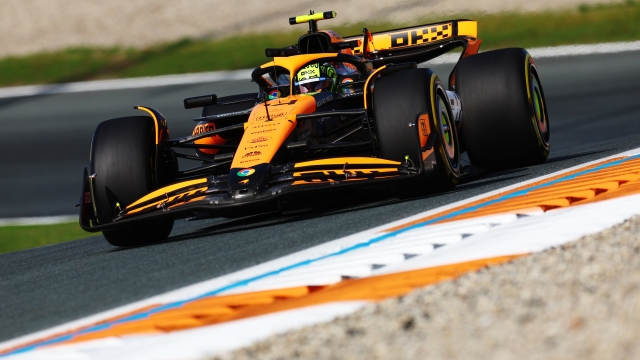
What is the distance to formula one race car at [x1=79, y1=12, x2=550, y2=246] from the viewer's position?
22.0 ft

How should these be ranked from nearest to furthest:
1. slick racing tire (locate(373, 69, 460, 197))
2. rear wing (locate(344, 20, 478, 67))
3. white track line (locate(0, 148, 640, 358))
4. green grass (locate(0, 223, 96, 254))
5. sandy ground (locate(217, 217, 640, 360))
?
sandy ground (locate(217, 217, 640, 360)), white track line (locate(0, 148, 640, 358)), slick racing tire (locate(373, 69, 460, 197)), rear wing (locate(344, 20, 478, 67)), green grass (locate(0, 223, 96, 254))

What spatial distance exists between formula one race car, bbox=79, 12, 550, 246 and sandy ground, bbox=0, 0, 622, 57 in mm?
11590

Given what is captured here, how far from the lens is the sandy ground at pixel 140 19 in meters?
21.0

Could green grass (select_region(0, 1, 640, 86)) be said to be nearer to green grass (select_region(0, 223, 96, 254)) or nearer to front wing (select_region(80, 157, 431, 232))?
green grass (select_region(0, 223, 96, 254))

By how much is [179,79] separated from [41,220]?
22.5 feet

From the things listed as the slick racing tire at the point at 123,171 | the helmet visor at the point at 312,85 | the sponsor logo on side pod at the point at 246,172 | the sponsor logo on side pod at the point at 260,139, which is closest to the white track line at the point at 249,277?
the sponsor logo on side pod at the point at 246,172

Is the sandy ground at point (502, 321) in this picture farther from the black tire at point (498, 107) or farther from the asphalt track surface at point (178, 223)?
the black tire at point (498, 107)

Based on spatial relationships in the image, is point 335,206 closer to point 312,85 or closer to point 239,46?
point 312,85

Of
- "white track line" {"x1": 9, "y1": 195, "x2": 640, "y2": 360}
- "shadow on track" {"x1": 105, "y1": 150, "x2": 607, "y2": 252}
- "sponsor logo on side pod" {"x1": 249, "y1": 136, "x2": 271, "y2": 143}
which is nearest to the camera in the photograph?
"white track line" {"x1": 9, "y1": 195, "x2": 640, "y2": 360}

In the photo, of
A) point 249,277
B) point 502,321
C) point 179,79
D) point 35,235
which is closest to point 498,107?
point 249,277

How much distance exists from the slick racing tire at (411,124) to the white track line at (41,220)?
5.32m

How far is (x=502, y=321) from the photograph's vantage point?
3.08m

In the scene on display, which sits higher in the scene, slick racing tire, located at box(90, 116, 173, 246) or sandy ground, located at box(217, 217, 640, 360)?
sandy ground, located at box(217, 217, 640, 360)

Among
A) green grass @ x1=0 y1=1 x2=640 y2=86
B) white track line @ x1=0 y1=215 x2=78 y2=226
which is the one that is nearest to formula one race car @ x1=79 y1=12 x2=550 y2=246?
white track line @ x1=0 y1=215 x2=78 y2=226
